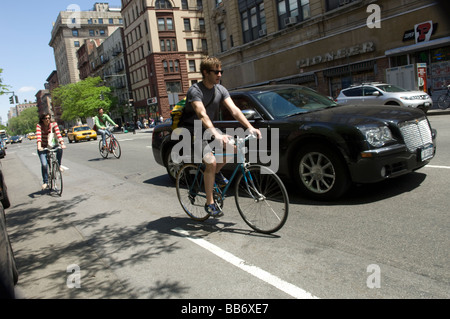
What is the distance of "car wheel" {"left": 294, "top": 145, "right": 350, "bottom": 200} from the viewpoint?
4.75 m

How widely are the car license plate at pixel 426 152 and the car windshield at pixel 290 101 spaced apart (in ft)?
5.20

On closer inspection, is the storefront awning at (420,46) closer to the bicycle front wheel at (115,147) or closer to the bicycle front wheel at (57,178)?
the bicycle front wheel at (115,147)

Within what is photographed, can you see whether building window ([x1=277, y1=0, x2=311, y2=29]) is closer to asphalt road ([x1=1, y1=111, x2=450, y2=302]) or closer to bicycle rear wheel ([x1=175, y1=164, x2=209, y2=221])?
asphalt road ([x1=1, y1=111, x2=450, y2=302])

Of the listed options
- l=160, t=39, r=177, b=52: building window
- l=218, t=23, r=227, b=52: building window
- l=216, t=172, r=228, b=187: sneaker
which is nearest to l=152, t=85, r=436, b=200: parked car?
l=216, t=172, r=228, b=187: sneaker

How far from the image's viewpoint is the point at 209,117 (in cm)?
450

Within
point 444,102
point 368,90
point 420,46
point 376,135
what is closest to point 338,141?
point 376,135

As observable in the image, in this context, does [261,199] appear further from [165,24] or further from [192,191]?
[165,24]

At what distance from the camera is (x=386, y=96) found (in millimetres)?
16047

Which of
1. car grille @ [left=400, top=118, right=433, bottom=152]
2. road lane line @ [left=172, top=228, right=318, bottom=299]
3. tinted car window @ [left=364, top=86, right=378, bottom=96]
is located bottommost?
road lane line @ [left=172, top=228, right=318, bottom=299]

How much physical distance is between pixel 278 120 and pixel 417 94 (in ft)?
43.4

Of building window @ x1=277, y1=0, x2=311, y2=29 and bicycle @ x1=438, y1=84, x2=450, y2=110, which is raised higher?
building window @ x1=277, y1=0, x2=311, y2=29

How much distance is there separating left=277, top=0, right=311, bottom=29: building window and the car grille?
23807 millimetres

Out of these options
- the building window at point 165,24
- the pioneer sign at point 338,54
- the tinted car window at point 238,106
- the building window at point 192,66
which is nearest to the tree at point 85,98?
the building window at point 165,24
